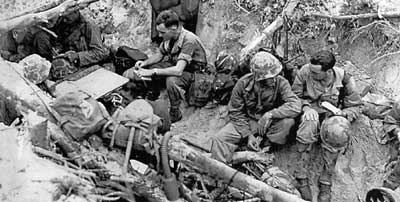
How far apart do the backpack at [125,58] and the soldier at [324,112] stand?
215 centimetres

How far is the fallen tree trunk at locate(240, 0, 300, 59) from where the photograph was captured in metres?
9.25

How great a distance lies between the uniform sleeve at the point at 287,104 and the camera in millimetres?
8164

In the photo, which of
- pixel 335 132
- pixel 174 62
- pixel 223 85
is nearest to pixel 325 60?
pixel 335 132

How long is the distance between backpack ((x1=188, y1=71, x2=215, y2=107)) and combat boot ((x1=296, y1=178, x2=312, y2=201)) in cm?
163

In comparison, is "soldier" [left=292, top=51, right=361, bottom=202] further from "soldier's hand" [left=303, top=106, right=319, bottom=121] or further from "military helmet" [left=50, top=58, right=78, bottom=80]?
"military helmet" [left=50, top=58, right=78, bottom=80]

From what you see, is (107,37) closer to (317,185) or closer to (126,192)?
(317,185)

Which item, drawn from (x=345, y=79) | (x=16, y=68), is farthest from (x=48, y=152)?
(x=345, y=79)

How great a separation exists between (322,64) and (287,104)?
1.86 feet

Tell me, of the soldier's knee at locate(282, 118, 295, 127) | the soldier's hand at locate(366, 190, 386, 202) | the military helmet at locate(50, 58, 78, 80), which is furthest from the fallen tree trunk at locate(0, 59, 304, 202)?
the military helmet at locate(50, 58, 78, 80)

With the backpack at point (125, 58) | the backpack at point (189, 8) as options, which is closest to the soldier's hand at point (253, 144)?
the backpack at point (125, 58)

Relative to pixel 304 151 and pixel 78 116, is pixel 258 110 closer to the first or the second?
pixel 304 151

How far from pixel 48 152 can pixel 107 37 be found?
4.36 m

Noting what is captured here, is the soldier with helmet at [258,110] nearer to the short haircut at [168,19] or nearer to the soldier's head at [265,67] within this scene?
the soldier's head at [265,67]

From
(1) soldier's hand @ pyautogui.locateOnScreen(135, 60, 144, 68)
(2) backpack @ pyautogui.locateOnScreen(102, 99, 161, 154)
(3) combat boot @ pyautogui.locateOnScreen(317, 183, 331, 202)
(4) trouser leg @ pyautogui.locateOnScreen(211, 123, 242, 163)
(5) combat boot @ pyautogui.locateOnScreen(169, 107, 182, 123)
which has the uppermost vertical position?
(2) backpack @ pyautogui.locateOnScreen(102, 99, 161, 154)
